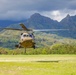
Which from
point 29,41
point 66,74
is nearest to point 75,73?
point 66,74

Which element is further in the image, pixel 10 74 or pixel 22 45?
pixel 22 45

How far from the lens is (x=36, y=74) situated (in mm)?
41531

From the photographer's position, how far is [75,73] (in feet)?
139

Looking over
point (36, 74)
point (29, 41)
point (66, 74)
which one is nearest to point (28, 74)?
point (36, 74)

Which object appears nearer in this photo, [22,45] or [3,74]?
[3,74]

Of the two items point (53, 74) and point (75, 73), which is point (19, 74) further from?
point (75, 73)

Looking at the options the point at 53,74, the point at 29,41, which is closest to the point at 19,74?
the point at 53,74

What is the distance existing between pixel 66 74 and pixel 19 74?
6.76 meters

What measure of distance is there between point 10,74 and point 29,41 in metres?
49.9

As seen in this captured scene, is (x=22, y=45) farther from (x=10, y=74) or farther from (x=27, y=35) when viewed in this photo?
(x=10, y=74)

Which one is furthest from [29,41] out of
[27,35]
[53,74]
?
[53,74]

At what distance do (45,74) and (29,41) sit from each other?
4938 cm

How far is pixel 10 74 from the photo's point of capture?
4119cm

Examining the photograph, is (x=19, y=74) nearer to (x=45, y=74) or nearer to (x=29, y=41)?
(x=45, y=74)
